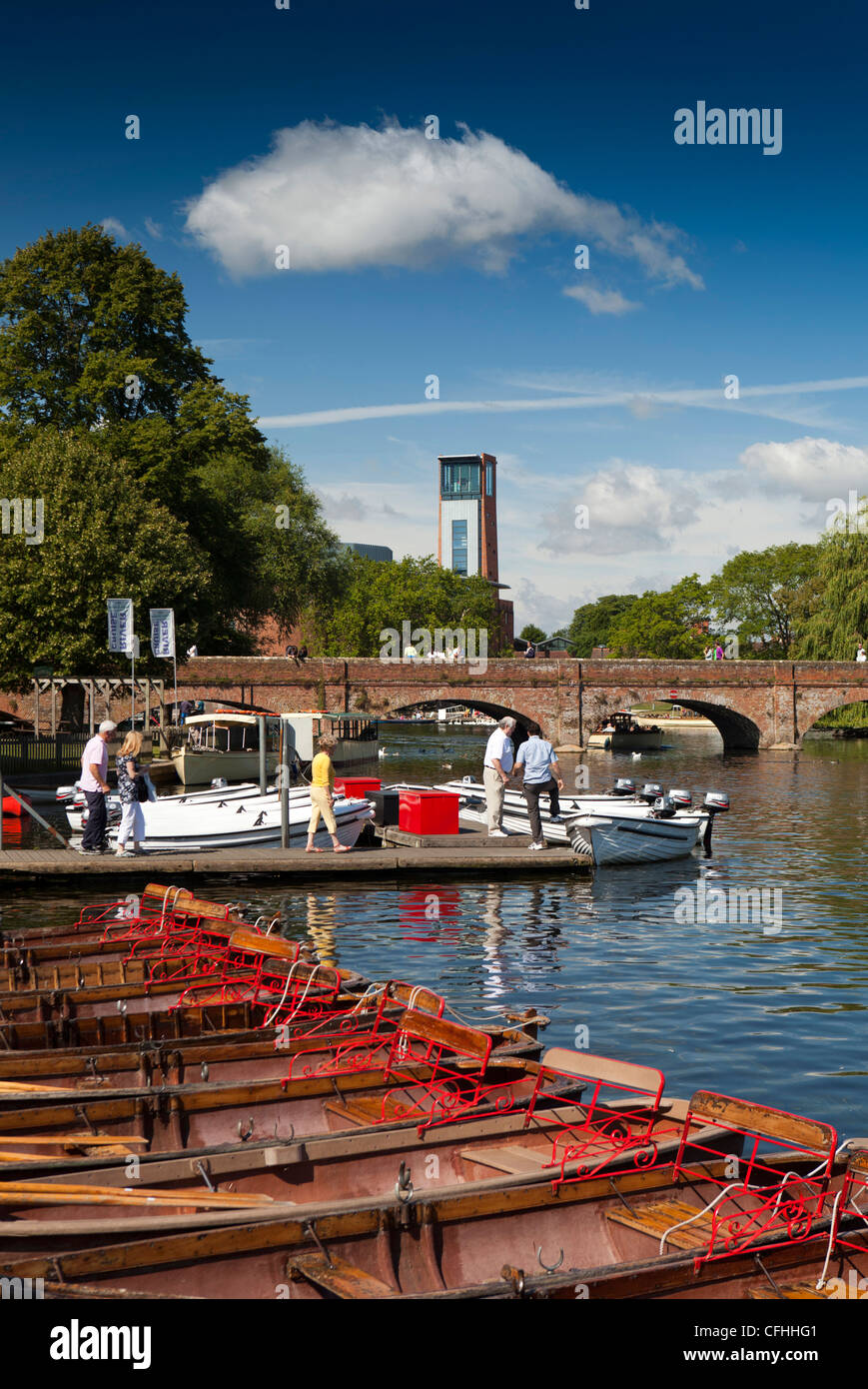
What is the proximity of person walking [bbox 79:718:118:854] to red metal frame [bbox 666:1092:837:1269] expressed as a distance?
1270 centimetres

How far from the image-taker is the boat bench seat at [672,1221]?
6.18 m

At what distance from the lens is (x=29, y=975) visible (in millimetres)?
11297

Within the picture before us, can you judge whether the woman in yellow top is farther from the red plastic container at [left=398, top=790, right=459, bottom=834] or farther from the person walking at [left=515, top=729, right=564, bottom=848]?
the person walking at [left=515, top=729, right=564, bottom=848]

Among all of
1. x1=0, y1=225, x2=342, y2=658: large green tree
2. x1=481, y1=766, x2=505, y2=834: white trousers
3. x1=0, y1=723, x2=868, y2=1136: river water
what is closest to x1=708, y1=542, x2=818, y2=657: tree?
x1=0, y1=225, x2=342, y2=658: large green tree

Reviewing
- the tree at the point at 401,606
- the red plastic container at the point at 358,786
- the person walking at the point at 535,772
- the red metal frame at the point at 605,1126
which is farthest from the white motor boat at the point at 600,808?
the tree at the point at 401,606

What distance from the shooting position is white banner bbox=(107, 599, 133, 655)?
1383 inches

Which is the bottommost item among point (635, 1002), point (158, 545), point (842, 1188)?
point (635, 1002)

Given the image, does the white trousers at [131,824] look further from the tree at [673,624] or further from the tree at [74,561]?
the tree at [673,624]

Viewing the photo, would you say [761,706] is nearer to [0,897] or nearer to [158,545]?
[158,545]

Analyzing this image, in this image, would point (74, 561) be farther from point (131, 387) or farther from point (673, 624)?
point (673, 624)

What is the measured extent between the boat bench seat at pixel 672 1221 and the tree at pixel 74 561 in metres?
34.3

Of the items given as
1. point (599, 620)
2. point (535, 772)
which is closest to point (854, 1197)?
point (535, 772)
